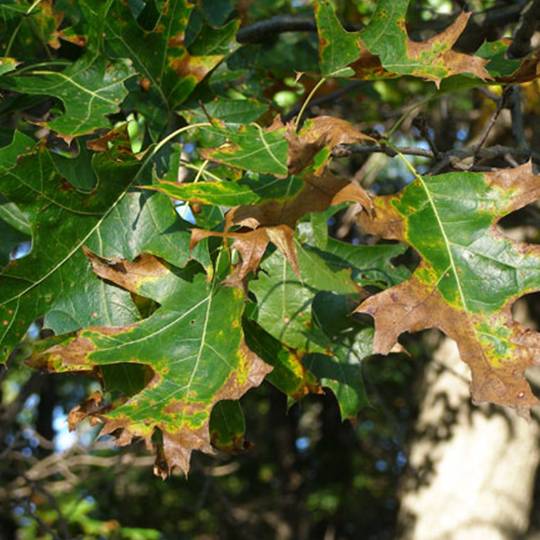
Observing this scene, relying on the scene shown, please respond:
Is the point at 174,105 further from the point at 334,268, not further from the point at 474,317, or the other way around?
the point at 474,317

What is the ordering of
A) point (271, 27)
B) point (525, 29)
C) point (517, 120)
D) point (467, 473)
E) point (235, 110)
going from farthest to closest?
1. point (467, 473)
2. point (271, 27)
3. point (517, 120)
4. point (525, 29)
5. point (235, 110)

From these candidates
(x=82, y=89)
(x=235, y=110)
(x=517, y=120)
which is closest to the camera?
(x=82, y=89)

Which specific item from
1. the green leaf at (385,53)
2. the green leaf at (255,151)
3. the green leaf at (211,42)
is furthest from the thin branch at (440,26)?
the green leaf at (255,151)

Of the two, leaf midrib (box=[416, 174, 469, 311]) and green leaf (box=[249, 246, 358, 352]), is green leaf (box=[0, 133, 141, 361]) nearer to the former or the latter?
green leaf (box=[249, 246, 358, 352])

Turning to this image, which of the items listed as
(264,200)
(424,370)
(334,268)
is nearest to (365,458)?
(424,370)

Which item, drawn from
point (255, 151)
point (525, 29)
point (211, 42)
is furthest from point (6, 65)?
point (525, 29)

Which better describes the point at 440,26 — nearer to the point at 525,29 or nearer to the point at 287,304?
the point at 525,29
